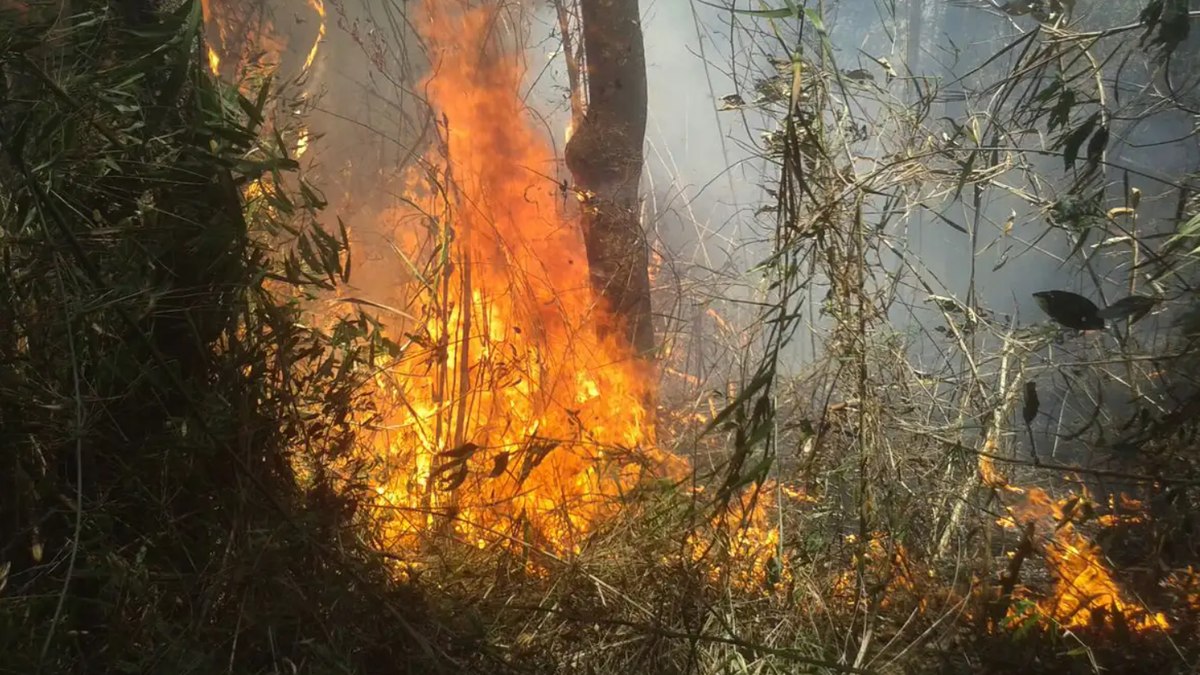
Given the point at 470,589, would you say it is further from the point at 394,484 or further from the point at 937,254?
the point at 937,254

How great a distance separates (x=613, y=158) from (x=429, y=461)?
4.46 feet

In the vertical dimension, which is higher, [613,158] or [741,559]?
[613,158]

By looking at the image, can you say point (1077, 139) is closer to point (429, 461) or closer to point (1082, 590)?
point (1082, 590)

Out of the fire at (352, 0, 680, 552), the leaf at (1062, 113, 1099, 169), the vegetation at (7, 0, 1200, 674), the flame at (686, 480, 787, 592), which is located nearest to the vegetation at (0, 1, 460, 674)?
the vegetation at (7, 0, 1200, 674)

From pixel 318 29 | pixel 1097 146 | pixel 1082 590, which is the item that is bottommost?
pixel 1082 590

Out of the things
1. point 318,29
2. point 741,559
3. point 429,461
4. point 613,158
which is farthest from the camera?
point 318,29

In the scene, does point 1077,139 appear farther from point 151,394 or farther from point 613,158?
point 151,394

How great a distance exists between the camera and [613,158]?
115 inches

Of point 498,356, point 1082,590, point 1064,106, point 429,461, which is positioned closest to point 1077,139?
point 1064,106

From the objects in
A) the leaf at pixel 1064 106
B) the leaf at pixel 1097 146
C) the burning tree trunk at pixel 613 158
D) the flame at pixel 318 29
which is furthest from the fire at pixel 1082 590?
the flame at pixel 318 29

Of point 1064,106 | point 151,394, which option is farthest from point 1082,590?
point 151,394

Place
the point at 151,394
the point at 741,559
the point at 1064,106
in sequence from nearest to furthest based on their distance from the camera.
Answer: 1. the point at 151,394
2. the point at 1064,106
3. the point at 741,559

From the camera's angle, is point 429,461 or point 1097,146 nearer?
point 1097,146

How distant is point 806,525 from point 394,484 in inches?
51.7
